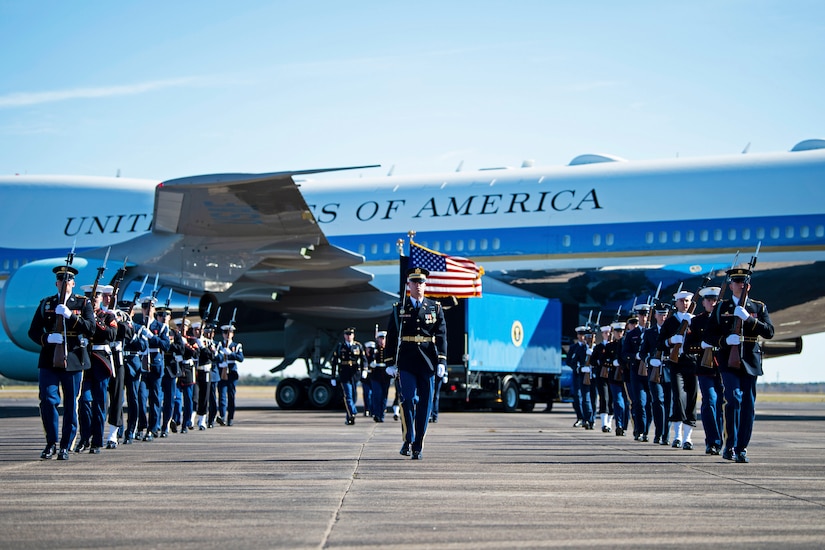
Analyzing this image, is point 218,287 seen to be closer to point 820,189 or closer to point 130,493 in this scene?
point 820,189

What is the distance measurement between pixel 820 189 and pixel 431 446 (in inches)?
484

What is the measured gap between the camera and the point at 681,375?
1326cm

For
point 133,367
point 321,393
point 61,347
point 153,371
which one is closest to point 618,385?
point 153,371

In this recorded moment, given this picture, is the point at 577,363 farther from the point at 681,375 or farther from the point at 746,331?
the point at 746,331

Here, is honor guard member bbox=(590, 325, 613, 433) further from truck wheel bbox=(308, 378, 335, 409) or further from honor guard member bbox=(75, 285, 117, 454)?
truck wheel bbox=(308, 378, 335, 409)

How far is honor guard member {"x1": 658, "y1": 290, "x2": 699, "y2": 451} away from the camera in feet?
42.6

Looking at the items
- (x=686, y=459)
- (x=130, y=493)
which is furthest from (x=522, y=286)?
(x=130, y=493)

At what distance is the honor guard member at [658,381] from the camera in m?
14.0

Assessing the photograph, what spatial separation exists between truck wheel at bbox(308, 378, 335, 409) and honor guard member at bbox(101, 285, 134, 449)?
486 inches

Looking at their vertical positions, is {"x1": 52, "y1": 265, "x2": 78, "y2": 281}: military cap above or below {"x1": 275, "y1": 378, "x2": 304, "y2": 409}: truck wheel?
above

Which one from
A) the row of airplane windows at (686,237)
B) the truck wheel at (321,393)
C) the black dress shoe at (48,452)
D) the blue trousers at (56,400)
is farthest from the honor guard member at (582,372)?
the black dress shoe at (48,452)

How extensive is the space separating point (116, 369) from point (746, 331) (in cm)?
677

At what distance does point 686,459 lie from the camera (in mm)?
11227

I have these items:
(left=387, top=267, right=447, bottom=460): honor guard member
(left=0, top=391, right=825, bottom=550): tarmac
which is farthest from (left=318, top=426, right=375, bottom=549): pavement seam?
(left=387, top=267, right=447, bottom=460): honor guard member
